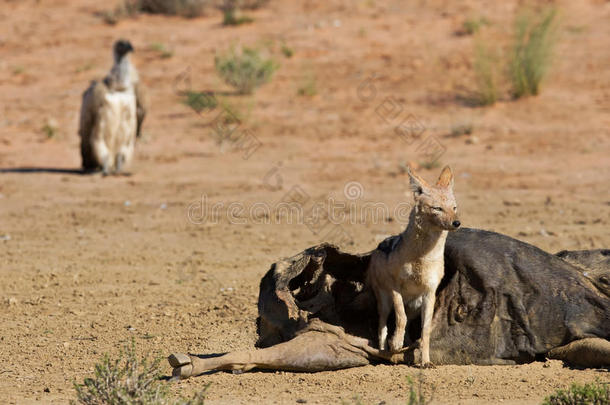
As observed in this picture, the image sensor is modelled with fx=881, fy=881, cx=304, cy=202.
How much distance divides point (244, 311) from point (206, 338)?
0.73m

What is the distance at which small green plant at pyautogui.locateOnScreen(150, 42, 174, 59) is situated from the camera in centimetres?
2008

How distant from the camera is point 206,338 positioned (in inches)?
258

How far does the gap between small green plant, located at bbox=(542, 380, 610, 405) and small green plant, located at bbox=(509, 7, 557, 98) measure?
11.5 m

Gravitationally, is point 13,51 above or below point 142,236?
above

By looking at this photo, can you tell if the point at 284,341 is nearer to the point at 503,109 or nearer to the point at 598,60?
the point at 503,109

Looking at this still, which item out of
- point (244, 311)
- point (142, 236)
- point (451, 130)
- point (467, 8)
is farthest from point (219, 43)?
point (244, 311)

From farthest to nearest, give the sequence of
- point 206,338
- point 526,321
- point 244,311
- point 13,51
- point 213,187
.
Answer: point 13,51 → point 213,187 → point 244,311 → point 206,338 → point 526,321

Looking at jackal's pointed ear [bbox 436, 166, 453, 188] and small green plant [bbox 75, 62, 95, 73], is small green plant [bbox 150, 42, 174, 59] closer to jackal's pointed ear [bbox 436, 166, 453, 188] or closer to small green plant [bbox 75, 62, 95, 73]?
small green plant [bbox 75, 62, 95, 73]

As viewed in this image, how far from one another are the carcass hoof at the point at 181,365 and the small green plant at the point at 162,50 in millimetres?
15596

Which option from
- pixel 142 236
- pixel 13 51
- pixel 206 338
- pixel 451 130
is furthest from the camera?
pixel 13 51

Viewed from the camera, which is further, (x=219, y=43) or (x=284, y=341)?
(x=219, y=43)

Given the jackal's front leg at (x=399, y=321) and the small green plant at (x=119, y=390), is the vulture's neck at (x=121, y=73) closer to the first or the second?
the jackal's front leg at (x=399, y=321)

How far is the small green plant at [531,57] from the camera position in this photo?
51.3 feet

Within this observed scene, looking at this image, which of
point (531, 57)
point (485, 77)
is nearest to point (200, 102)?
point (485, 77)
